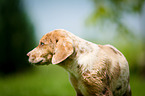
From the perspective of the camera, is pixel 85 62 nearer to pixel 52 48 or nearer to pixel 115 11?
pixel 52 48

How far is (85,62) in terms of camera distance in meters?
3.00

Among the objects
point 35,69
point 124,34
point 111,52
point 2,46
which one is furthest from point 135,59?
point 111,52

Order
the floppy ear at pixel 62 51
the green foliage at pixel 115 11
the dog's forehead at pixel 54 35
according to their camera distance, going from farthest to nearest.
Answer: the green foliage at pixel 115 11 < the dog's forehead at pixel 54 35 < the floppy ear at pixel 62 51

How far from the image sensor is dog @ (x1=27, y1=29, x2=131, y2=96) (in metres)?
2.94

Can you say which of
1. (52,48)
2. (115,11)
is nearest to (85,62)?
(52,48)

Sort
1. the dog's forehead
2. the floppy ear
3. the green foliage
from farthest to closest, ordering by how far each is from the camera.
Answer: the green foliage → the dog's forehead → the floppy ear

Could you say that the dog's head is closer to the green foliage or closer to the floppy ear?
the floppy ear

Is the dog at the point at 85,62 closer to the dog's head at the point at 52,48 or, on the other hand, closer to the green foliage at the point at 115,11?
the dog's head at the point at 52,48

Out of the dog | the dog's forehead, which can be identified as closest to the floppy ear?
the dog

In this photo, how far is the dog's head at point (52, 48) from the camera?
293 centimetres

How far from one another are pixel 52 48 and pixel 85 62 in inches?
27.2

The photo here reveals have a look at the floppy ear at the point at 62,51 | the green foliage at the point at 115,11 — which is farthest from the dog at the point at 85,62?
the green foliage at the point at 115,11

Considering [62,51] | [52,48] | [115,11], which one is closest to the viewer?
[62,51]

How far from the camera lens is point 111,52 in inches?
134
